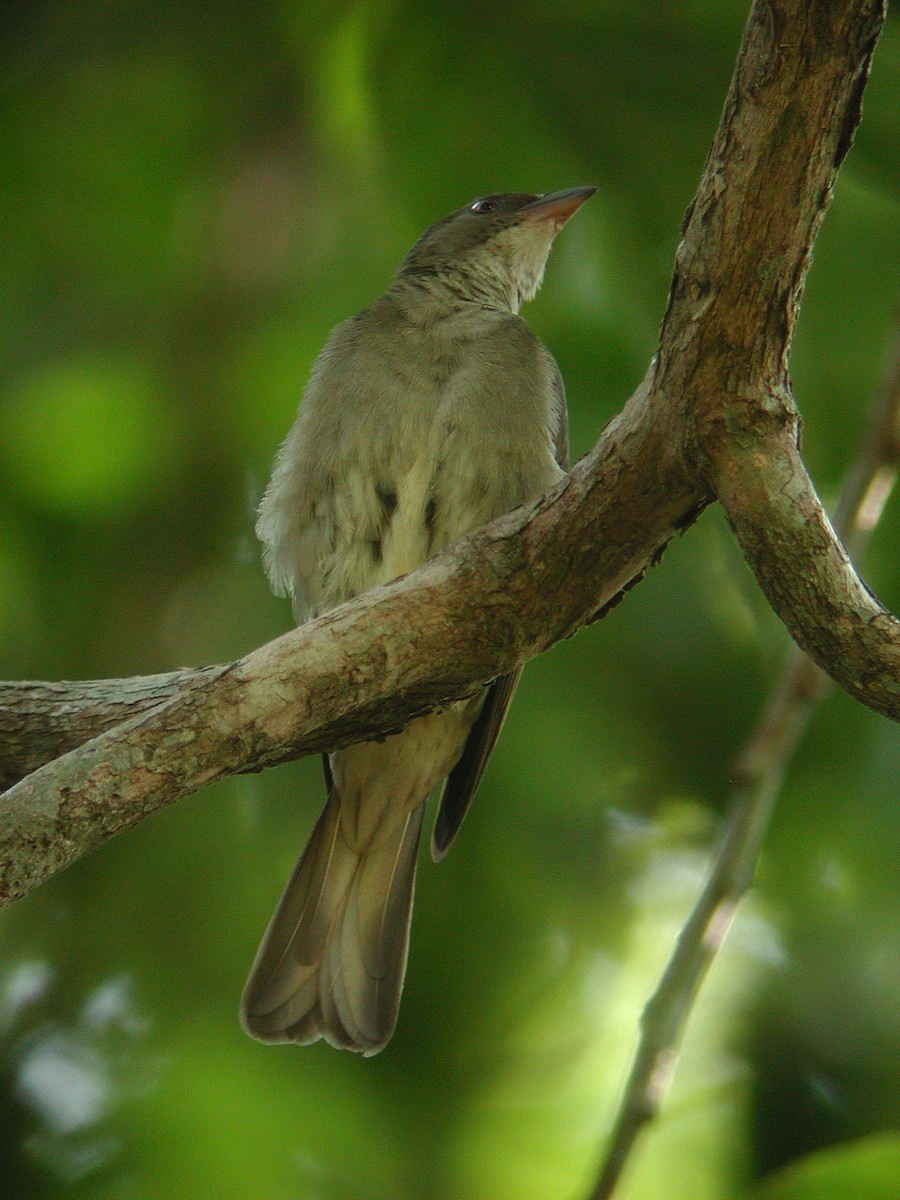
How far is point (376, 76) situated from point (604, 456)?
2120 millimetres

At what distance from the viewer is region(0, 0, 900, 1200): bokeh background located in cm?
411

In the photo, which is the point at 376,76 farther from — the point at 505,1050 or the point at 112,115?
the point at 505,1050

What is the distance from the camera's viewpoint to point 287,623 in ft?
16.4

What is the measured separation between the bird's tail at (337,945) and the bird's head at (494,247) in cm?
186

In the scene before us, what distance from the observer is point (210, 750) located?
2695 millimetres

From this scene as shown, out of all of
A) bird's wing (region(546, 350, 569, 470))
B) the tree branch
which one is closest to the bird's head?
bird's wing (region(546, 350, 569, 470))

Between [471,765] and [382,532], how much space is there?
763 millimetres

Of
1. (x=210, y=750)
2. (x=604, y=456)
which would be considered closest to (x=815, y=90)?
(x=604, y=456)

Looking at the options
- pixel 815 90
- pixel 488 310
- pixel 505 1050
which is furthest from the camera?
pixel 488 310

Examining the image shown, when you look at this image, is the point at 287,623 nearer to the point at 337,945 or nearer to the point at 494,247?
the point at 337,945

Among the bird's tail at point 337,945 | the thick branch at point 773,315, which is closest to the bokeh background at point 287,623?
the bird's tail at point 337,945

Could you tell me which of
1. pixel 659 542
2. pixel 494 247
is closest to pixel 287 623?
pixel 494 247

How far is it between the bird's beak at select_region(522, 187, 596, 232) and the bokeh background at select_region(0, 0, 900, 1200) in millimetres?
65

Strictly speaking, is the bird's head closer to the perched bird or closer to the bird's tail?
the perched bird
